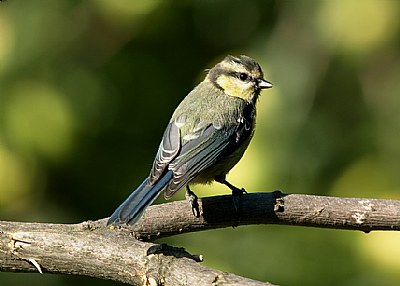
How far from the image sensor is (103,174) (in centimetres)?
289

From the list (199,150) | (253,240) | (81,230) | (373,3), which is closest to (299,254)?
(253,240)

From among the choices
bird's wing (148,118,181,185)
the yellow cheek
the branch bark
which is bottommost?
the branch bark

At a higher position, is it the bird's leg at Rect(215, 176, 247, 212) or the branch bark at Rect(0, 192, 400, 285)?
the bird's leg at Rect(215, 176, 247, 212)

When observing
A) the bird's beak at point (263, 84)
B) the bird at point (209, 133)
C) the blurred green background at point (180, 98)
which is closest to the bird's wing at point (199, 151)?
the bird at point (209, 133)

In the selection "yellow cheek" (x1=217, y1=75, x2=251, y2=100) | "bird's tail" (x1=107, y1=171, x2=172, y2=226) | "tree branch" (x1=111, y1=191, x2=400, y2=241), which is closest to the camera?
"bird's tail" (x1=107, y1=171, x2=172, y2=226)

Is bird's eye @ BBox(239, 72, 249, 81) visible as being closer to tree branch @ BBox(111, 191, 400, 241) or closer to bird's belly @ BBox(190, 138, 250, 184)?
bird's belly @ BBox(190, 138, 250, 184)

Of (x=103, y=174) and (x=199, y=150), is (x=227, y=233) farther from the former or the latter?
(x=103, y=174)

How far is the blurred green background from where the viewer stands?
8.75 feet

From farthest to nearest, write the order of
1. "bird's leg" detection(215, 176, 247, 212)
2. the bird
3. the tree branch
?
the bird, "bird's leg" detection(215, 176, 247, 212), the tree branch

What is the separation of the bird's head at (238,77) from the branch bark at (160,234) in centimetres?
70

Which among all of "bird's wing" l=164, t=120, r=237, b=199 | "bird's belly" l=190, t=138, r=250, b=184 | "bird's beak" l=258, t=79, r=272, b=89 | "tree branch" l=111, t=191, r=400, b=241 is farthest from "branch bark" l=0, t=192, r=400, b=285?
"bird's beak" l=258, t=79, r=272, b=89

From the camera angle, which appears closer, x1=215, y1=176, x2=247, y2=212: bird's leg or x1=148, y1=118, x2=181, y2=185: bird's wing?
x1=215, y1=176, x2=247, y2=212: bird's leg

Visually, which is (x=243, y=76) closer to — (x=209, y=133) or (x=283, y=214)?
(x=209, y=133)

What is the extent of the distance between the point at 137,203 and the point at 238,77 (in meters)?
1.02
